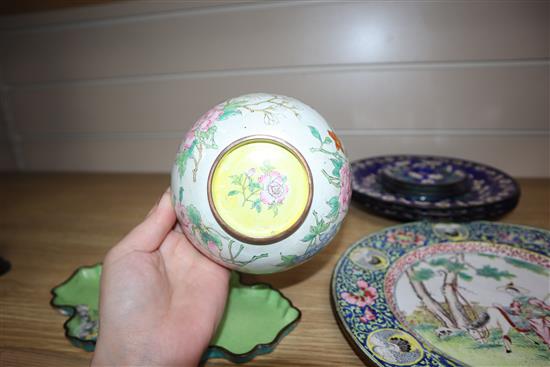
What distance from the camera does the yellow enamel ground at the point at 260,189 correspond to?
0.43 meters

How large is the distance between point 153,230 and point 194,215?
12 cm

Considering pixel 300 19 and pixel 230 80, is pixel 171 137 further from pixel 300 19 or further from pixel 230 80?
pixel 300 19

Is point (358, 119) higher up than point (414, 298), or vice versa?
point (358, 119)

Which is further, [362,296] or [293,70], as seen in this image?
[293,70]

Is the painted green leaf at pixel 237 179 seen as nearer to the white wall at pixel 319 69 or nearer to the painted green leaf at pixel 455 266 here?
the painted green leaf at pixel 455 266

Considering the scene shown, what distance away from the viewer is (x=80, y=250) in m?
0.80

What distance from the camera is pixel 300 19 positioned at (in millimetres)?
1008

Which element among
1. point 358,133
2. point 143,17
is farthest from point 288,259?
point 143,17

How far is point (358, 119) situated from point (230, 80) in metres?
0.40

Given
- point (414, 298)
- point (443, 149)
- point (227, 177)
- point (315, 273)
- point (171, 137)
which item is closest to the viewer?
point (227, 177)

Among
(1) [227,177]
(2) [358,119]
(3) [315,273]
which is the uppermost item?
(1) [227,177]

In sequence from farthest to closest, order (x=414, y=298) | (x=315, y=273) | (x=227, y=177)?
(x=315, y=273)
(x=414, y=298)
(x=227, y=177)

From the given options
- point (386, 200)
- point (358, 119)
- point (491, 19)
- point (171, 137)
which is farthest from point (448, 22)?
point (171, 137)

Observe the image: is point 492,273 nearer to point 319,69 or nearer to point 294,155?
point 294,155
